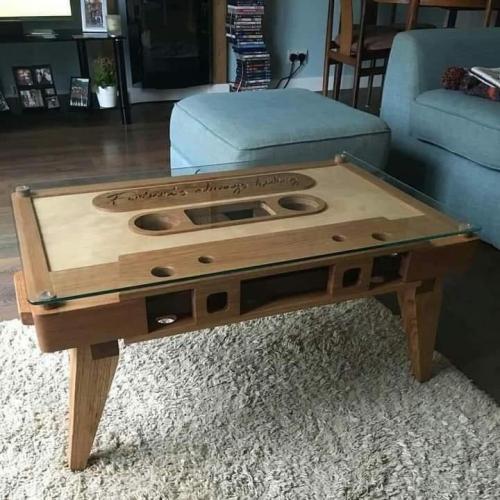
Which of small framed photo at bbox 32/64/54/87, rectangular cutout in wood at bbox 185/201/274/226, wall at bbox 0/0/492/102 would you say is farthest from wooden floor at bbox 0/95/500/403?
rectangular cutout in wood at bbox 185/201/274/226

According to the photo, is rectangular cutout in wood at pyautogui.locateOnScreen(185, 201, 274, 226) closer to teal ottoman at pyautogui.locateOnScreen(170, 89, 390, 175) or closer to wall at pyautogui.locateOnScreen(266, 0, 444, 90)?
teal ottoman at pyautogui.locateOnScreen(170, 89, 390, 175)

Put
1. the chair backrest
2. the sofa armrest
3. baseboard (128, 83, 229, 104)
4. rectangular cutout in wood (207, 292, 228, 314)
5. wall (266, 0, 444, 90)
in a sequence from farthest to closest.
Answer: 1. wall (266, 0, 444, 90)
2. baseboard (128, 83, 229, 104)
3. the chair backrest
4. the sofa armrest
5. rectangular cutout in wood (207, 292, 228, 314)

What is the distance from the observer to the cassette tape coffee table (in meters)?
0.99

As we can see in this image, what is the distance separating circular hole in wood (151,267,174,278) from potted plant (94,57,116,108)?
2941 mm

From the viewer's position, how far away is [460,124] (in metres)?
2.04

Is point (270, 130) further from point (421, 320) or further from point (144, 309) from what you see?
point (144, 309)

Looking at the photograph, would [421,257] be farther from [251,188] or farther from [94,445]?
[94,445]

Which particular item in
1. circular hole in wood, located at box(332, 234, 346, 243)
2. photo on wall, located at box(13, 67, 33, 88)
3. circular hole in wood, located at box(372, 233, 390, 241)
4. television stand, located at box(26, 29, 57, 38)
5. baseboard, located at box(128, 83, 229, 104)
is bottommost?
baseboard, located at box(128, 83, 229, 104)

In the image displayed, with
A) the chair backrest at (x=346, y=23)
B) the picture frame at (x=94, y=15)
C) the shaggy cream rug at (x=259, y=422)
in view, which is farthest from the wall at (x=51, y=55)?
the shaggy cream rug at (x=259, y=422)

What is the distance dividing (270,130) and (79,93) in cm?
225

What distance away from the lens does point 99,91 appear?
3699 mm

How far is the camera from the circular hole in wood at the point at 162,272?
3.27ft

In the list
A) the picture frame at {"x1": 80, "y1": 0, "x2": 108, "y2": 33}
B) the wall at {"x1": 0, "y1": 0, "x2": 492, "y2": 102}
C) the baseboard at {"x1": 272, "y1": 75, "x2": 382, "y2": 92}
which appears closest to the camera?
the picture frame at {"x1": 80, "y1": 0, "x2": 108, "y2": 33}

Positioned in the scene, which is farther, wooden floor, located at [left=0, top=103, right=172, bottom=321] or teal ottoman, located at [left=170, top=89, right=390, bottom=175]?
wooden floor, located at [left=0, top=103, right=172, bottom=321]
